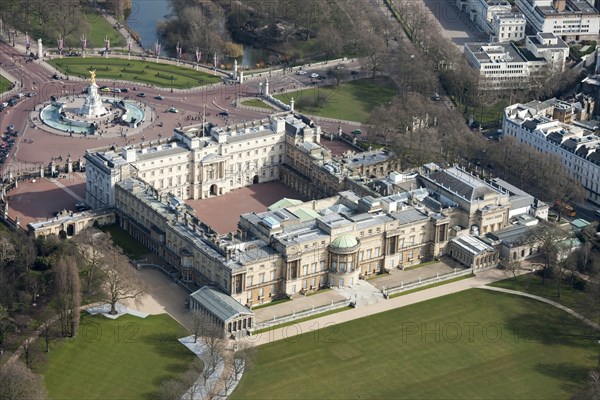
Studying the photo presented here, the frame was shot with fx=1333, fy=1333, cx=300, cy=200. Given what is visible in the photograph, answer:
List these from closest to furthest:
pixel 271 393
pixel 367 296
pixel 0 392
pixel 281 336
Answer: pixel 0 392 → pixel 271 393 → pixel 281 336 → pixel 367 296

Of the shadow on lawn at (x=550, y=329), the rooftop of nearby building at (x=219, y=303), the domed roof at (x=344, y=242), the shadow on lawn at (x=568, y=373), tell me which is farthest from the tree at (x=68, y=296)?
the shadow on lawn at (x=568, y=373)

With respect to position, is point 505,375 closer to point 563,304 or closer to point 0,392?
point 563,304

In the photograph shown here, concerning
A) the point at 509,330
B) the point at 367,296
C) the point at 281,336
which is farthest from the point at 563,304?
the point at 281,336

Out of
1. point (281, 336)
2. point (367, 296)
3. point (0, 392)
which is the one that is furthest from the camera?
point (367, 296)

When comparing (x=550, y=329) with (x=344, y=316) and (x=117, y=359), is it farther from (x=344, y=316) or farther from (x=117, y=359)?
(x=117, y=359)

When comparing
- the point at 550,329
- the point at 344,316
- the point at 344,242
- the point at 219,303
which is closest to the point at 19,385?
the point at 219,303

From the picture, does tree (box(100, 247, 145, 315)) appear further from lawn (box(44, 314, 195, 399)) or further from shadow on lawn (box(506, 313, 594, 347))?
shadow on lawn (box(506, 313, 594, 347))
